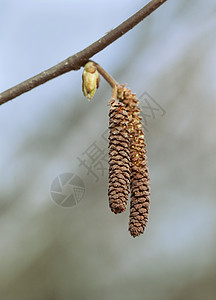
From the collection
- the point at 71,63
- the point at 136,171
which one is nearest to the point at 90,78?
the point at 71,63

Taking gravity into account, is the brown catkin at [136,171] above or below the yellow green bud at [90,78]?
below

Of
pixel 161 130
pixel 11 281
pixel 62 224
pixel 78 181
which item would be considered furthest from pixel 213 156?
pixel 11 281

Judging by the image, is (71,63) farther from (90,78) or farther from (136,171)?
(136,171)

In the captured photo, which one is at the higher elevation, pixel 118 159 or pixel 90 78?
pixel 90 78

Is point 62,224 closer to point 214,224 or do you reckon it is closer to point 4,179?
point 4,179
